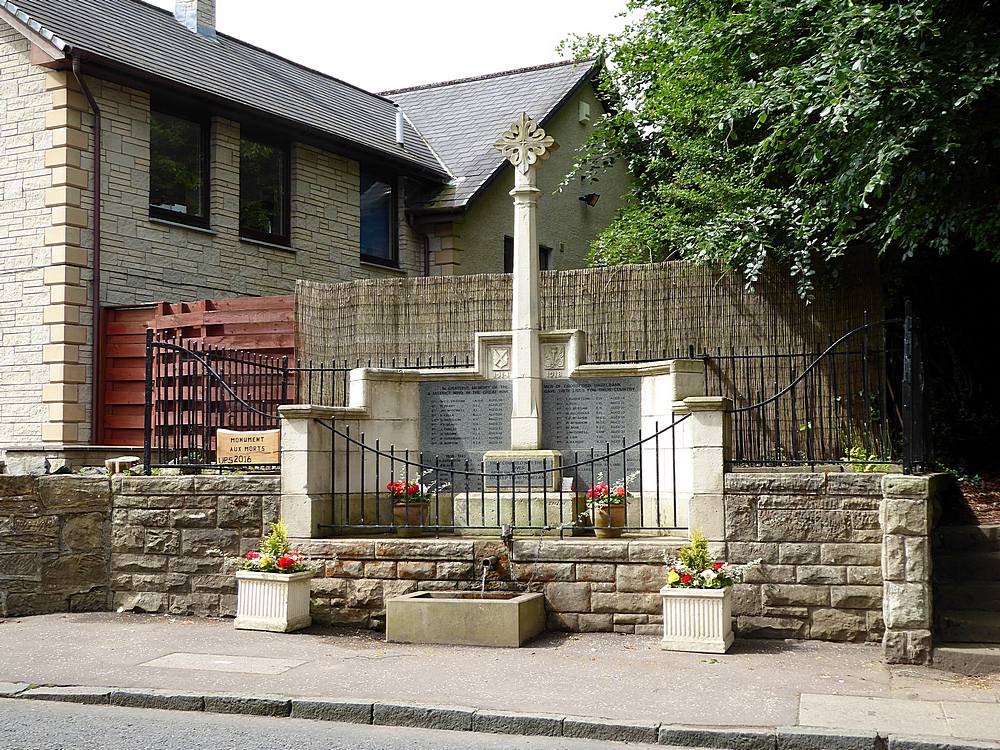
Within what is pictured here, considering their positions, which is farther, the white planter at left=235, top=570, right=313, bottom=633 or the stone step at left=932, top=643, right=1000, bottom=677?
the white planter at left=235, top=570, right=313, bottom=633

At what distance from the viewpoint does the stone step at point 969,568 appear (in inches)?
395

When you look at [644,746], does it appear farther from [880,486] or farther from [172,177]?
[172,177]

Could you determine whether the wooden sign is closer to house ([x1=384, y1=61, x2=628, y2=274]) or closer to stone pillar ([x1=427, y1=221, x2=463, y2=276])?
stone pillar ([x1=427, y1=221, x2=463, y2=276])

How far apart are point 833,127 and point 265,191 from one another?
11.0 metres

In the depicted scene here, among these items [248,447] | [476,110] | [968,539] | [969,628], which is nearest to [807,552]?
[969,628]

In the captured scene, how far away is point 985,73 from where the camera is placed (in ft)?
32.2

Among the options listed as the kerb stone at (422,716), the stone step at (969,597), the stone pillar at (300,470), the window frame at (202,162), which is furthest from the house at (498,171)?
the kerb stone at (422,716)

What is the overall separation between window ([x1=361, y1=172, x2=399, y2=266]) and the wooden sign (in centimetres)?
941

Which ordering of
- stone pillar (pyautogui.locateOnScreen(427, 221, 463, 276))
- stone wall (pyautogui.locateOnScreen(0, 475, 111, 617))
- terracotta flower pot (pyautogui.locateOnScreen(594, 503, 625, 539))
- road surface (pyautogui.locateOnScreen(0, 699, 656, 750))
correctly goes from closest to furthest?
road surface (pyautogui.locateOnScreen(0, 699, 656, 750))
terracotta flower pot (pyautogui.locateOnScreen(594, 503, 625, 539))
stone wall (pyautogui.locateOnScreen(0, 475, 111, 617))
stone pillar (pyautogui.locateOnScreen(427, 221, 463, 276))

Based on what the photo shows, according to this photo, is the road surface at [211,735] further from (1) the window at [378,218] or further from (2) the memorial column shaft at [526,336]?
(1) the window at [378,218]

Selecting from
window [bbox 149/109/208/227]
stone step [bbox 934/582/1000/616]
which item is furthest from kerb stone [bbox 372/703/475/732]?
window [bbox 149/109/208/227]

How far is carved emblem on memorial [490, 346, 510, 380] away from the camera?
11.9m

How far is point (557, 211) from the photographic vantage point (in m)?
23.3

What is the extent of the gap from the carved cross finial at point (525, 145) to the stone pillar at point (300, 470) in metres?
3.41
